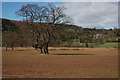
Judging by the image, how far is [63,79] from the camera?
420 inches

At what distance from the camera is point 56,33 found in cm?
4153

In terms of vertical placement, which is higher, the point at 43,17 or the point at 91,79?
the point at 43,17

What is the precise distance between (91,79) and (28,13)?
115ft

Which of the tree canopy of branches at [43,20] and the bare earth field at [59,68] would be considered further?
the tree canopy of branches at [43,20]

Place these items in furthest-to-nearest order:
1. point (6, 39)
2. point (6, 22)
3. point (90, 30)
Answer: point (90, 30) < point (6, 22) < point (6, 39)

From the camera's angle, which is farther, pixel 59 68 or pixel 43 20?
pixel 43 20

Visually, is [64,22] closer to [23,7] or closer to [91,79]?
[23,7]

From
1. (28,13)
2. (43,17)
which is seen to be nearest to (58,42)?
(43,17)

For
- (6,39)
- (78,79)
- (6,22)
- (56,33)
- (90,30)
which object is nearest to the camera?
(78,79)

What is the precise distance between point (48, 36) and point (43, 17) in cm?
434

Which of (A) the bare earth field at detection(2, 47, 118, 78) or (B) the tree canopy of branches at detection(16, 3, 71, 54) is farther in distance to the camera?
(B) the tree canopy of branches at detection(16, 3, 71, 54)

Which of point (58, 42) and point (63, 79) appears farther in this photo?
point (58, 42)

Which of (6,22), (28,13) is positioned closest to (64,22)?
(28,13)

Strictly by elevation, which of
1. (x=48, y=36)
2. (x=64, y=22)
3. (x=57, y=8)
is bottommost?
(x=48, y=36)
